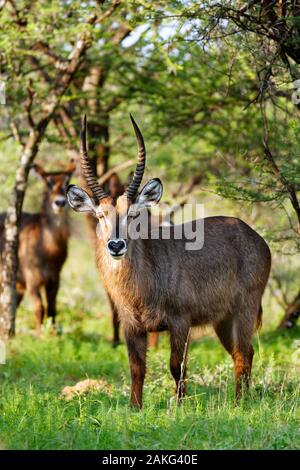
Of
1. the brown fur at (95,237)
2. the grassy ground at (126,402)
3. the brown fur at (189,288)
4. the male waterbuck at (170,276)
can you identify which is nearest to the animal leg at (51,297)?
the grassy ground at (126,402)

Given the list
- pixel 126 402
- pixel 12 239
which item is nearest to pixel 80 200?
pixel 126 402

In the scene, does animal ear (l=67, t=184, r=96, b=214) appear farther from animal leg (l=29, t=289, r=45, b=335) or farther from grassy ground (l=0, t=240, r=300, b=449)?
animal leg (l=29, t=289, r=45, b=335)

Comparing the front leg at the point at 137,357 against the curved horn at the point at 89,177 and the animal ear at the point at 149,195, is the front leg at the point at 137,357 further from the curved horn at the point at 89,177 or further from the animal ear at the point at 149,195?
the curved horn at the point at 89,177

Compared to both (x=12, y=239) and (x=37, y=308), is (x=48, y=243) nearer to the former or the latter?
(x=37, y=308)

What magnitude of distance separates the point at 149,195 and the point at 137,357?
1.39 m

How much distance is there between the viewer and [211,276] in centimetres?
739

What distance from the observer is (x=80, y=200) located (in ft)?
23.1

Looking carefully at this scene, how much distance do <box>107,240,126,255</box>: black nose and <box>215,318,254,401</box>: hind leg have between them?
1710 mm

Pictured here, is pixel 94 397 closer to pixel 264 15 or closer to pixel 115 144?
pixel 264 15

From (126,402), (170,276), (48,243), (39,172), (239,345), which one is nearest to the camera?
(126,402)

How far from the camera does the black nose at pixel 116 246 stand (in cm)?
640

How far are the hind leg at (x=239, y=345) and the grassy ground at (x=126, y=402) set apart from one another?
127 millimetres
